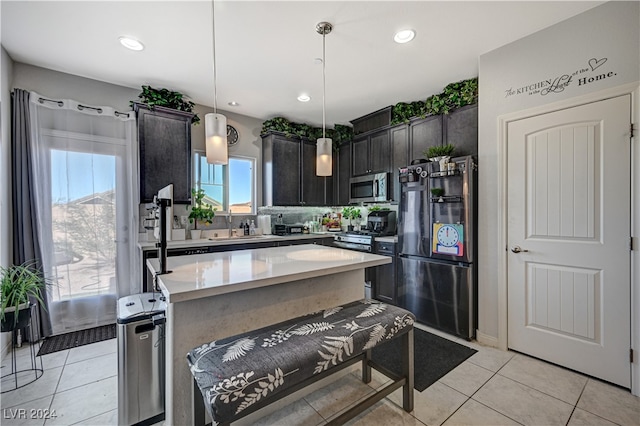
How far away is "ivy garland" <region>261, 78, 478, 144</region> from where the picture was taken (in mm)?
3104

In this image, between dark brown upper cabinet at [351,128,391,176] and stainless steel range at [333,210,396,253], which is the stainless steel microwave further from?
stainless steel range at [333,210,396,253]

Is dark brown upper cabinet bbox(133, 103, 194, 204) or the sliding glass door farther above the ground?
dark brown upper cabinet bbox(133, 103, 194, 204)

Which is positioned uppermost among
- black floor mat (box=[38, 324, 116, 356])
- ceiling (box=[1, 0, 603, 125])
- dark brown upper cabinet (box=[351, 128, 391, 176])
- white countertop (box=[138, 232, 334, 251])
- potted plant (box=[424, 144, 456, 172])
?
ceiling (box=[1, 0, 603, 125])

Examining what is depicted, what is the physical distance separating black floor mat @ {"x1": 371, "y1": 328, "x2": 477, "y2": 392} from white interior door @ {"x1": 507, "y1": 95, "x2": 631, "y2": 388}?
55cm

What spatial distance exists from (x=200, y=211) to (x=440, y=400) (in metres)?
3.35

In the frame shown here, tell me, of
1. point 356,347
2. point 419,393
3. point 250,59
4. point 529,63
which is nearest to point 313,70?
point 250,59

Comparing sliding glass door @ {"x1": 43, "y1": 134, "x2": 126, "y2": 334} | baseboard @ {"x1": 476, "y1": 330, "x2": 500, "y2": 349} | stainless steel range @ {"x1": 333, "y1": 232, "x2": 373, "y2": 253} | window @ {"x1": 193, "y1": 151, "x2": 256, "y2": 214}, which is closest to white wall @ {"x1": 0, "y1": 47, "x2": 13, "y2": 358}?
sliding glass door @ {"x1": 43, "y1": 134, "x2": 126, "y2": 334}

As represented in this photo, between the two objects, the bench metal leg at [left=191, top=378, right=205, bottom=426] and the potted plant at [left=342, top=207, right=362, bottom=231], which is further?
the potted plant at [left=342, top=207, right=362, bottom=231]

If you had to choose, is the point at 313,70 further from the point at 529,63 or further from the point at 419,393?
the point at 419,393

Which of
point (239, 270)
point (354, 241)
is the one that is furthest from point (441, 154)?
point (239, 270)

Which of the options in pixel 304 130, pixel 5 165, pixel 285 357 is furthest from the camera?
pixel 304 130

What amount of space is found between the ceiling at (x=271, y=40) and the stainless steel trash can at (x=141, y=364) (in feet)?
7.27

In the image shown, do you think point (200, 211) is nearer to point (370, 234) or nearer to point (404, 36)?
point (370, 234)

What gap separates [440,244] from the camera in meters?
2.96
